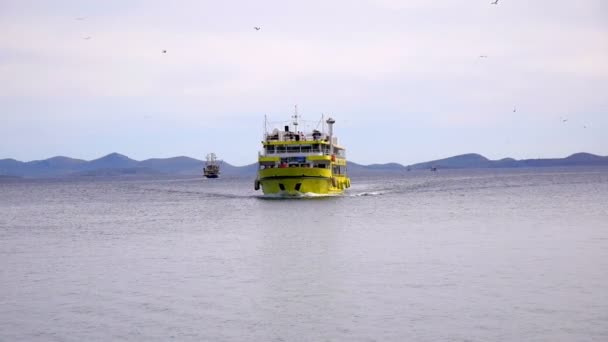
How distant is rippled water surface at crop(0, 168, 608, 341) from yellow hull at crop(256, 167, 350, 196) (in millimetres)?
27611

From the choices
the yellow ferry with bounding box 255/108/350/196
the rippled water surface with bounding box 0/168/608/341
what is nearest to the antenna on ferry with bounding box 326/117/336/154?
the yellow ferry with bounding box 255/108/350/196

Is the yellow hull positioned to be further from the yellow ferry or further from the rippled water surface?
the rippled water surface

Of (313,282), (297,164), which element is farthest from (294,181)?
(313,282)

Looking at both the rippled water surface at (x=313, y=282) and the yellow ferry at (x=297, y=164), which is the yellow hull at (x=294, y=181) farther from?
the rippled water surface at (x=313, y=282)

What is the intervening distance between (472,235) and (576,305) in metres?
20.9

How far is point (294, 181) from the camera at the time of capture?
80625mm

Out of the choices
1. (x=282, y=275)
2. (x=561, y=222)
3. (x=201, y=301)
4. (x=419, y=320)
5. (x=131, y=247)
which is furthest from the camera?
(x=561, y=222)

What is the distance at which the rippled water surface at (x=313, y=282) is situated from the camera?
21.0 metres

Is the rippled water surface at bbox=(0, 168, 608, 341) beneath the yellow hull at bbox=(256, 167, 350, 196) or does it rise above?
beneath

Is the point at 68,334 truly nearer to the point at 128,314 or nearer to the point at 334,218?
the point at 128,314

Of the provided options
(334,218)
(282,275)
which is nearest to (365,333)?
(282,275)

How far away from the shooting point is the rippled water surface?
2100 cm

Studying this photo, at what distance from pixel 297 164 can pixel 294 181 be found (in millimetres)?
4190

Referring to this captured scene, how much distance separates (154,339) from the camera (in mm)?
20172
